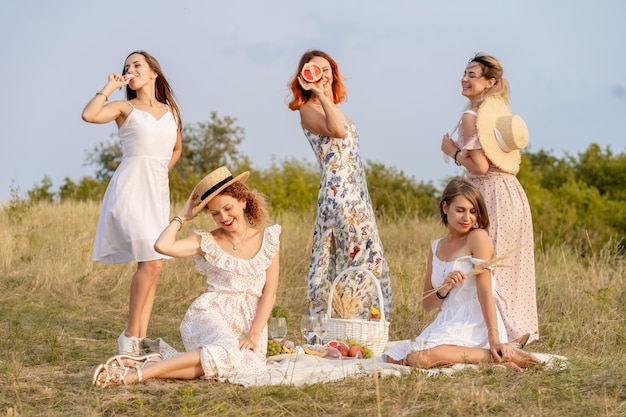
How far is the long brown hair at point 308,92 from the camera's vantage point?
6.78 meters

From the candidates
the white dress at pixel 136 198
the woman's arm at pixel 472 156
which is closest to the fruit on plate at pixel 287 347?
the white dress at pixel 136 198

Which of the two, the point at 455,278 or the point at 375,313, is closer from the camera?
the point at 455,278

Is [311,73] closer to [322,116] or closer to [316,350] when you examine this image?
[322,116]

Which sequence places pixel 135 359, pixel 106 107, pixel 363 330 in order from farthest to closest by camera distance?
pixel 363 330, pixel 106 107, pixel 135 359

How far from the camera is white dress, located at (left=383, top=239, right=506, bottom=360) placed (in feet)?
18.0

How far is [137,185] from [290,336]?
2.20 meters

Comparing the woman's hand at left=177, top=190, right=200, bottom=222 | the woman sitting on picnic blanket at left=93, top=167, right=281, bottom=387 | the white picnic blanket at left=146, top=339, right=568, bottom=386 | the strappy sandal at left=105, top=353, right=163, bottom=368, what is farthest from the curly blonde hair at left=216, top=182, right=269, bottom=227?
the strappy sandal at left=105, top=353, right=163, bottom=368

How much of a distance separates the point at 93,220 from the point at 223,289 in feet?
24.0

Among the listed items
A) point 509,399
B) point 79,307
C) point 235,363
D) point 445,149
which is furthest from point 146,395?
point 79,307

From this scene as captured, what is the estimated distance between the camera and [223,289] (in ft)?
18.3

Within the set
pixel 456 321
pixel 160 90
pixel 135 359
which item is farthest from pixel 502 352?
pixel 160 90

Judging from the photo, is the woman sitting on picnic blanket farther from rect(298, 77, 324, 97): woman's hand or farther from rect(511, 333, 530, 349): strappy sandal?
rect(511, 333, 530, 349): strappy sandal

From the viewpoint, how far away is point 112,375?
4.86 meters

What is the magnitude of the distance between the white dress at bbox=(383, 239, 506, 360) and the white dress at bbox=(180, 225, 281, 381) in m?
0.98
